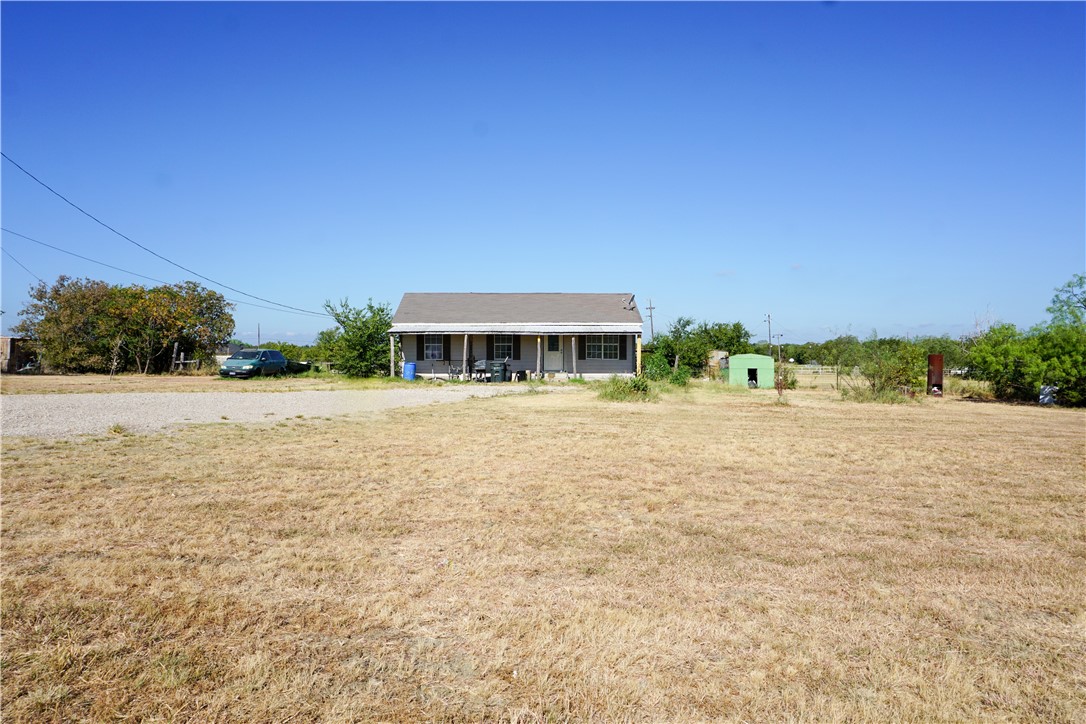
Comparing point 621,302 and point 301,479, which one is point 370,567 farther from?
point 621,302

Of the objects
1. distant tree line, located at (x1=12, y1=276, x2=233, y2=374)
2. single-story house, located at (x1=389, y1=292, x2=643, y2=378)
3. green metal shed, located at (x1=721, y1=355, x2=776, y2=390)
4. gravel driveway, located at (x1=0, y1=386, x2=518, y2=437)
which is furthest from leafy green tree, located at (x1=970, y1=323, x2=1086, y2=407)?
distant tree line, located at (x1=12, y1=276, x2=233, y2=374)

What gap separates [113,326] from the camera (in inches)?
1178

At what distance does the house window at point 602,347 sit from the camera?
92.5 ft

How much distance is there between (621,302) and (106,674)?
2919cm

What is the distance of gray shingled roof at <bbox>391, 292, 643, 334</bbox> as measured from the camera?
2778cm

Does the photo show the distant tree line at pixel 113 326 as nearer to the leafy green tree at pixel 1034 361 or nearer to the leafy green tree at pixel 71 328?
the leafy green tree at pixel 71 328

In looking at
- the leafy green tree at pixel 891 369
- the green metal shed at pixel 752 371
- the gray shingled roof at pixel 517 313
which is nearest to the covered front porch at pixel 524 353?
the gray shingled roof at pixel 517 313

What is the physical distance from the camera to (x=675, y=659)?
285cm

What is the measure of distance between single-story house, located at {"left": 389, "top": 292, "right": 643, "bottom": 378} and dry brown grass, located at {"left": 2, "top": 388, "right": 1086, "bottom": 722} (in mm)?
20050

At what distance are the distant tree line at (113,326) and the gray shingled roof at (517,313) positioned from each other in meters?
10.7

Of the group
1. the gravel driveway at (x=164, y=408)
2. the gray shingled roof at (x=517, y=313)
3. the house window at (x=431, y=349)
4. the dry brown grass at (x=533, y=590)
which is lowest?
the dry brown grass at (x=533, y=590)

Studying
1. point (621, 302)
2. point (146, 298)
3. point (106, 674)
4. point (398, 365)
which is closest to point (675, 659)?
point (106, 674)

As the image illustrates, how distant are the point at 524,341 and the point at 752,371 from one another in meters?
9.80

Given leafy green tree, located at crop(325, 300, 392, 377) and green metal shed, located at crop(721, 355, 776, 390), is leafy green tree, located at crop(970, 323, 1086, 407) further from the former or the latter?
leafy green tree, located at crop(325, 300, 392, 377)
